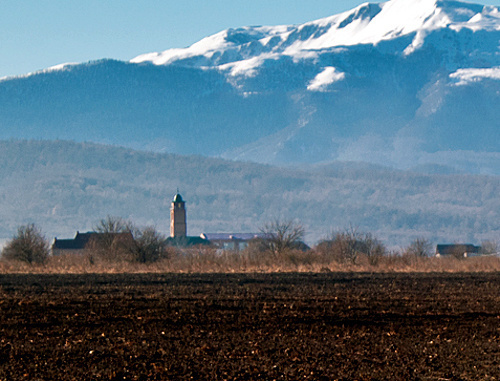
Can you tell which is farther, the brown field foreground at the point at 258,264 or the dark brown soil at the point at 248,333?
the brown field foreground at the point at 258,264

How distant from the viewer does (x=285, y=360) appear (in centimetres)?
2398

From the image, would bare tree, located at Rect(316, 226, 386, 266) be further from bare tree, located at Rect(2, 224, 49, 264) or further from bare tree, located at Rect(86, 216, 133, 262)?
bare tree, located at Rect(2, 224, 49, 264)

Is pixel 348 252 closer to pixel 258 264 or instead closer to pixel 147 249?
pixel 258 264

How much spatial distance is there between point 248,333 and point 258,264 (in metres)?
46.3

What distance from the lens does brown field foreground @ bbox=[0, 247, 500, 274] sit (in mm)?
68938

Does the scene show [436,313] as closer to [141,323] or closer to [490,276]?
[141,323]

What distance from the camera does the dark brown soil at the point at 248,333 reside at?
22828 millimetres

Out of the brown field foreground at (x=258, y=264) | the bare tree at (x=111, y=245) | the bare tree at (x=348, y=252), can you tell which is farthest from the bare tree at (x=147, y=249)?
the bare tree at (x=348, y=252)

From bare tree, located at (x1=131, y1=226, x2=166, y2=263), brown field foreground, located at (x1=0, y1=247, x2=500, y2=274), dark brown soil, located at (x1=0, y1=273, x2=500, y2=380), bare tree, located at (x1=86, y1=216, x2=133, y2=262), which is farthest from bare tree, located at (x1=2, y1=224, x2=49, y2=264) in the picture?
dark brown soil, located at (x1=0, y1=273, x2=500, y2=380)

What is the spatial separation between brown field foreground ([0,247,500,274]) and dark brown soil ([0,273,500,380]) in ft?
74.8

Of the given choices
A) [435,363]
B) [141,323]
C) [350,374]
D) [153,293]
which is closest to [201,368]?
[350,374]

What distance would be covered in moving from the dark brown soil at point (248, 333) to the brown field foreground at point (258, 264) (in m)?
22.8

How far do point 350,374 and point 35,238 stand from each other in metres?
55.6

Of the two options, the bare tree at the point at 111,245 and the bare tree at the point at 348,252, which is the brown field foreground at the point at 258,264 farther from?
the bare tree at the point at 111,245
